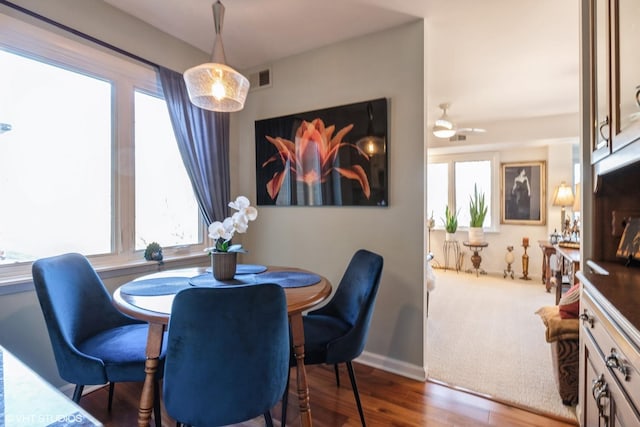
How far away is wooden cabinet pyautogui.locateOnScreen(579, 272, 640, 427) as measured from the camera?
791 millimetres

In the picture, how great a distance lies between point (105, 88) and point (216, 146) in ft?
2.93

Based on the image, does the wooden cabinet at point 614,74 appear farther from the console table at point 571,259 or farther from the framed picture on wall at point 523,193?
the framed picture on wall at point 523,193

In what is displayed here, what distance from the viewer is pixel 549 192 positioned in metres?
4.96

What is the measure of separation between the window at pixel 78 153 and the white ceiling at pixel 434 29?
0.53 m

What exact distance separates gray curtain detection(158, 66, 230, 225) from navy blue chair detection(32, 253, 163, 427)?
1.07 meters

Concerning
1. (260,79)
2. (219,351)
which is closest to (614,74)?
(219,351)

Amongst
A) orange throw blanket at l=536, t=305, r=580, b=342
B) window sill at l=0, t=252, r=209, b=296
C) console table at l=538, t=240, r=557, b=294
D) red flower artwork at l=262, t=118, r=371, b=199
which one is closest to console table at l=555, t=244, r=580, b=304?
console table at l=538, t=240, r=557, b=294

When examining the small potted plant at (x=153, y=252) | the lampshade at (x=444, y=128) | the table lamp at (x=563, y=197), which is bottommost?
the small potted plant at (x=153, y=252)

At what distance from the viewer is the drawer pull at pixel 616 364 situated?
2.72 ft

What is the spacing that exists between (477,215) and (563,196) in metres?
→ 1.22

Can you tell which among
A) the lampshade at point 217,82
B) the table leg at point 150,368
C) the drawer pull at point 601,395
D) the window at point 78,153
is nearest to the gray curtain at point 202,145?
the window at point 78,153

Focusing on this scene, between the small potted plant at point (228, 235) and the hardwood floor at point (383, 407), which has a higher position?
the small potted plant at point (228, 235)

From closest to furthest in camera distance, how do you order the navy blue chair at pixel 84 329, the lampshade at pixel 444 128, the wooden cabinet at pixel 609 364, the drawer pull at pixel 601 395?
the wooden cabinet at pixel 609 364, the drawer pull at pixel 601 395, the navy blue chair at pixel 84 329, the lampshade at pixel 444 128

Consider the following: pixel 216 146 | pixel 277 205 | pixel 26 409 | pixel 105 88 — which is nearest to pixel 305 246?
pixel 277 205
